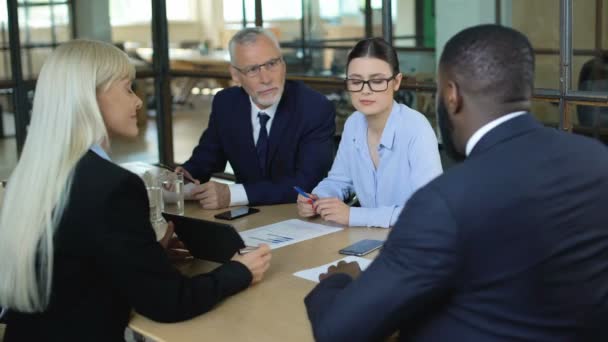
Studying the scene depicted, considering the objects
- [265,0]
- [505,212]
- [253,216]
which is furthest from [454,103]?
[265,0]

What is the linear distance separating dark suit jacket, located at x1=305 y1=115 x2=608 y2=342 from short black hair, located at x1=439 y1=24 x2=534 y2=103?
70 millimetres

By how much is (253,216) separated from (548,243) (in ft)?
5.19

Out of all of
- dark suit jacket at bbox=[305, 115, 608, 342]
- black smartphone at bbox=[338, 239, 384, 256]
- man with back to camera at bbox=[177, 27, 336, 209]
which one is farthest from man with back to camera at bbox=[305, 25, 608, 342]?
man with back to camera at bbox=[177, 27, 336, 209]

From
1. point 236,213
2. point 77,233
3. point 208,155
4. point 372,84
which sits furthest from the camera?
point 208,155

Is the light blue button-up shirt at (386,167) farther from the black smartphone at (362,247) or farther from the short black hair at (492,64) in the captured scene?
the short black hair at (492,64)

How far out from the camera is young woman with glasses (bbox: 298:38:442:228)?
2686mm

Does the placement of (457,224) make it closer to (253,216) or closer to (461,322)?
(461,322)

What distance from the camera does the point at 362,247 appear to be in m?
2.34

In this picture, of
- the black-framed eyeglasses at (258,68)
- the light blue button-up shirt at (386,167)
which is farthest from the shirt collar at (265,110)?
the light blue button-up shirt at (386,167)

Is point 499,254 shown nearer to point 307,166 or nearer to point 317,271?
point 317,271

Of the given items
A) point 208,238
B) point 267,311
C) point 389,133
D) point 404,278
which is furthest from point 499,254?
point 389,133

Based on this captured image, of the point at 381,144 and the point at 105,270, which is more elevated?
the point at 381,144

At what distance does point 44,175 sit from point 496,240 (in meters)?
0.98

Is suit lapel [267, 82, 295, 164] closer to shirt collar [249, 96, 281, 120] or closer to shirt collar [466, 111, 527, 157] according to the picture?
shirt collar [249, 96, 281, 120]
